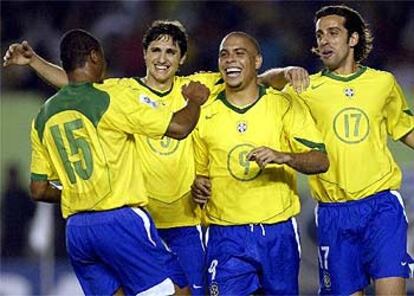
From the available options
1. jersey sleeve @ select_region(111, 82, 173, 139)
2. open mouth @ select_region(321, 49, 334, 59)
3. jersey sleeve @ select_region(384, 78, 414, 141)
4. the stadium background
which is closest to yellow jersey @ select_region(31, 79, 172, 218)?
jersey sleeve @ select_region(111, 82, 173, 139)

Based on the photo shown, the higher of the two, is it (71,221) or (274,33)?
(274,33)

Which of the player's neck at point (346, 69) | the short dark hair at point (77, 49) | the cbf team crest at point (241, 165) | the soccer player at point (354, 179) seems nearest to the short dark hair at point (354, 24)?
the soccer player at point (354, 179)

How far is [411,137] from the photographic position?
339 inches

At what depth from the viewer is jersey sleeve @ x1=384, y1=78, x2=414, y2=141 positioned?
8523 millimetres

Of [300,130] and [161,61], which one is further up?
[161,61]

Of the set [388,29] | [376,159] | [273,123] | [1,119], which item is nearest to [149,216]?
[273,123]

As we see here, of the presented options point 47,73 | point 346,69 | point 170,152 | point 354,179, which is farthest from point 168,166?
point 346,69

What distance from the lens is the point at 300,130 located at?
318 inches

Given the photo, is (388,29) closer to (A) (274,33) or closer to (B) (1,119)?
(A) (274,33)

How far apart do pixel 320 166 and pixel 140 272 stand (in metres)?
1.20

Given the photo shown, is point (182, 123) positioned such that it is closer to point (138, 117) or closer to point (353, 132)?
point (138, 117)

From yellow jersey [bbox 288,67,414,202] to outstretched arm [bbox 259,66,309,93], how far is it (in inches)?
5.1

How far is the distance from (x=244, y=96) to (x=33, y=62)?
1.38 meters

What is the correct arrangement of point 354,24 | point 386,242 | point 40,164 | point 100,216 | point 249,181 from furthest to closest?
point 354,24 → point 386,242 → point 249,181 → point 40,164 → point 100,216
